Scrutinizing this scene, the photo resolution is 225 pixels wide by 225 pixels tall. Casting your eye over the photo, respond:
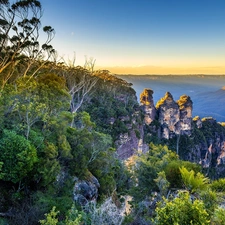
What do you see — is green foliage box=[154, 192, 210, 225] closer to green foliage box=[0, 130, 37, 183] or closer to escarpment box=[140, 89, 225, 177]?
green foliage box=[0, 130, 37, 183]

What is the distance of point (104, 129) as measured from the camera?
38.3 meters

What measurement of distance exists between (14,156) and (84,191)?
225 inches

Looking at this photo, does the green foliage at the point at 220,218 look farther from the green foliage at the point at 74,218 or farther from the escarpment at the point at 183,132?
the escarpment at the point at 183,132

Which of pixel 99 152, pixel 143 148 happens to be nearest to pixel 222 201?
pixel 99 152

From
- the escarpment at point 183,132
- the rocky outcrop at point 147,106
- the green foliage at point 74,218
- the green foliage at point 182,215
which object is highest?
the green foliage at point 182,215

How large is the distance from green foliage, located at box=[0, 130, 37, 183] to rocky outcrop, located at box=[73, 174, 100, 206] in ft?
13.5

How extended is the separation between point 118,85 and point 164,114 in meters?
22.6

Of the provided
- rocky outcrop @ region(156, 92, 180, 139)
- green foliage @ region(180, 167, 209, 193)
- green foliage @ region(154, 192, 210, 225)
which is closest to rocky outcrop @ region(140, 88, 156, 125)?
rocky outcrop @ region(156, 92, 180, 139)

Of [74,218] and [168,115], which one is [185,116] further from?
[74,218]

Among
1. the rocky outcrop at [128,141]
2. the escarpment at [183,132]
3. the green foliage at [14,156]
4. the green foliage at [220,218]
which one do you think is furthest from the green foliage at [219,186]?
the escarpment at [183,132]

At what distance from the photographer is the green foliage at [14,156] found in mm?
10891

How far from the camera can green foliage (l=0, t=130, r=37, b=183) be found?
10891 millimetres

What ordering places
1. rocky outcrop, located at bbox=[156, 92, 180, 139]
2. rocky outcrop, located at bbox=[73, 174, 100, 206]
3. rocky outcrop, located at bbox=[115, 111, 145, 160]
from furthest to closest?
rocky outcrop, located at bbox=[156, 92, 180, 139] < rocky outcrop, located at bbox=[115, 111, 145, 160] < rocky outcrop, located at bbox=[73, 174, 100, 206]

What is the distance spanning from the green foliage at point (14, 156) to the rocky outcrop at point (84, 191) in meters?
4.11
